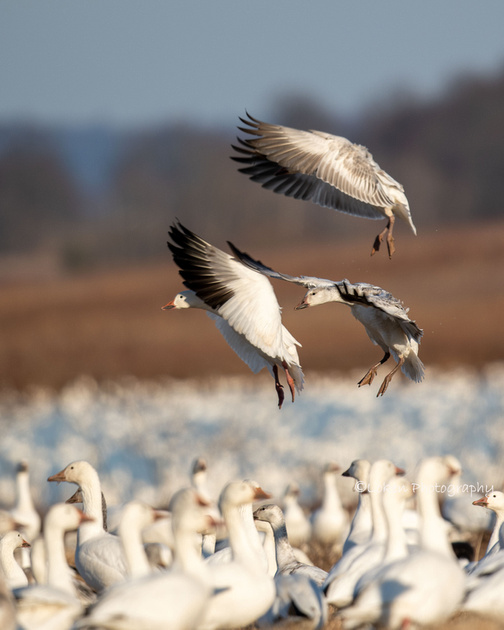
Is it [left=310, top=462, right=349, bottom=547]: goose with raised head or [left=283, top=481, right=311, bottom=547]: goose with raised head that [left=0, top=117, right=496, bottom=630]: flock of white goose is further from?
[left=283, top=481, right=311, bottom=547]: goose with raised head

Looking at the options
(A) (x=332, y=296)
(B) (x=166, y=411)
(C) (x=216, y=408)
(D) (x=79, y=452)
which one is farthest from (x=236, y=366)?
(A) (x=332, y=296)

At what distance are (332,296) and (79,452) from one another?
9.42 meters

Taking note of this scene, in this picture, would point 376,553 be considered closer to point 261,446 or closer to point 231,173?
point 261,446

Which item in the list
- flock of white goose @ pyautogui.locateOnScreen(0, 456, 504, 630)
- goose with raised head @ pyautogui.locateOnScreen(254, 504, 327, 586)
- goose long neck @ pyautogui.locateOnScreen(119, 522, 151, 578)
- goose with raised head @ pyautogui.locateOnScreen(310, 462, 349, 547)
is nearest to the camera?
flock of white goose @ pyautogui.locateOnScreen(0, 456, 504, 630)

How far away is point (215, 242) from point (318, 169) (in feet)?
144

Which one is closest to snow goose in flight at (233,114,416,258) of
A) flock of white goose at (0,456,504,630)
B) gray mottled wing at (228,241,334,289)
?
gray mottled wing at (228,241,334,289)

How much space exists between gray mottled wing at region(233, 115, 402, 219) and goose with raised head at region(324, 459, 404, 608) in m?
1.54

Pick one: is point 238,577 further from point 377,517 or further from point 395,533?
point 377,517

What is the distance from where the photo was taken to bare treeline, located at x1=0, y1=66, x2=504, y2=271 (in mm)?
50375

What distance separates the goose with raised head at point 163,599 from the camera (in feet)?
13.7

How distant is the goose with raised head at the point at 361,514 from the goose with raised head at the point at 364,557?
66 cm

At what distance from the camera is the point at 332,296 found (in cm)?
632

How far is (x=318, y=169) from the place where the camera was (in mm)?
6414

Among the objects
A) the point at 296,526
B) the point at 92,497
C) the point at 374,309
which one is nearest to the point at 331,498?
the point at 296,526
